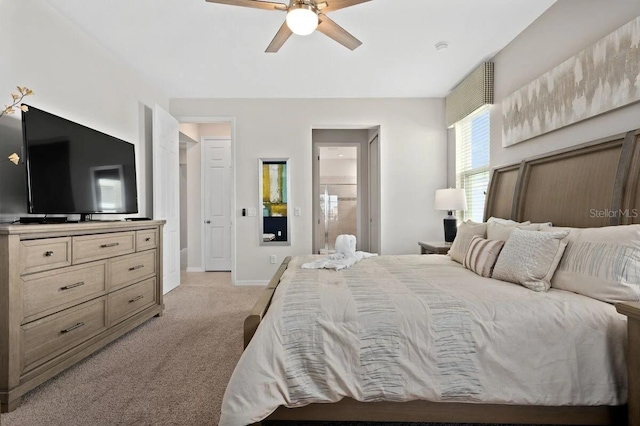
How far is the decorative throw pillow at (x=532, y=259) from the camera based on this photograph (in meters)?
1.80

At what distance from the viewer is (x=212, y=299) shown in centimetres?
392

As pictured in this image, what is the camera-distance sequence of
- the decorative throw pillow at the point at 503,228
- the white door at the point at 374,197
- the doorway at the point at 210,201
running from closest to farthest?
the decorative throw pillow at the point at 503,228
the white door at the point at 374,197
the doorway at the point at 210,201

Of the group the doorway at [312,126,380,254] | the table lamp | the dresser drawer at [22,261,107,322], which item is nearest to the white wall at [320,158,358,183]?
the doorway at [312,126,380,254]

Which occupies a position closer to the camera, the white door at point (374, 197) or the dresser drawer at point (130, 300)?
the dresser drawer at point (130, 300)

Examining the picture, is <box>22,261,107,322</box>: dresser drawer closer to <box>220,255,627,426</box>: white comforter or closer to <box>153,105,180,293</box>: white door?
<box>220,255,627,426</box>: white comforter

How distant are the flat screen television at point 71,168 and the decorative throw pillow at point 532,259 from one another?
2973 millimetres

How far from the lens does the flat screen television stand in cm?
209

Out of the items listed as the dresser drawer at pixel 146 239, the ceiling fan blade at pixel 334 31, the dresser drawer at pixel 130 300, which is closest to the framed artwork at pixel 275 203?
the dresser drawer at pixel 146 239

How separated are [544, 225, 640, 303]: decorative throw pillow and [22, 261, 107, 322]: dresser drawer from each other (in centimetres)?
294

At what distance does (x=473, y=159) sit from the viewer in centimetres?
402

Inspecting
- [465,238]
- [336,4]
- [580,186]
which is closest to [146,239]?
[336,4]

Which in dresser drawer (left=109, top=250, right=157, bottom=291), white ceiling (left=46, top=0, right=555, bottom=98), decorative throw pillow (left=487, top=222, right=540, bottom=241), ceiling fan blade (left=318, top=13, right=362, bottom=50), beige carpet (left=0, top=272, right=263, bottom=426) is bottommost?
beige carpet (left=0, top=272, right=263, bottom=426)

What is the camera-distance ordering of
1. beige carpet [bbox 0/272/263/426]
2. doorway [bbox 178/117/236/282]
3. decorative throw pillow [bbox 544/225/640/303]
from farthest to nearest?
doorway [bbox 178/117/236/282]
beige carpet [bbox 0/272/263/426]
decorative throw pillow [bbox 544/225/640/303]

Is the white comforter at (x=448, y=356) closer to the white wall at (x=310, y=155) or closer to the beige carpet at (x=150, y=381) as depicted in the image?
the beige carpet at (x=150, y=381)
